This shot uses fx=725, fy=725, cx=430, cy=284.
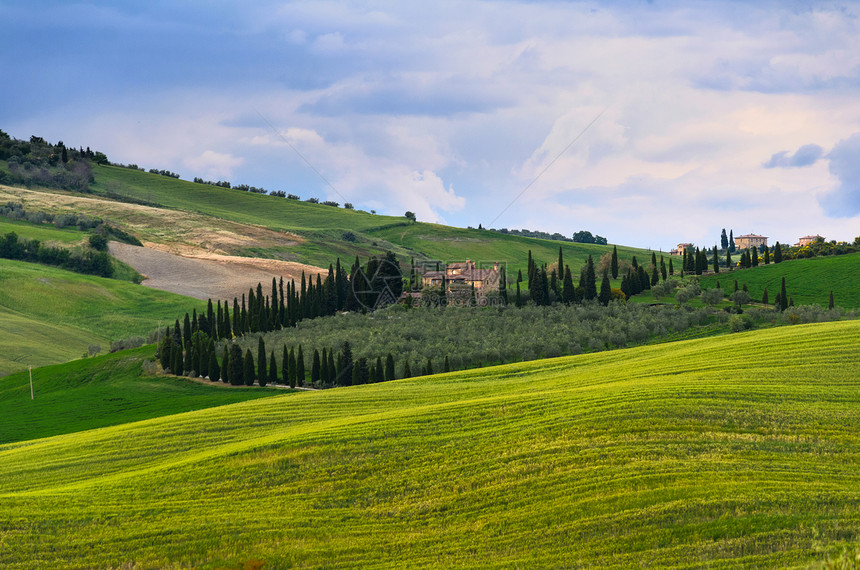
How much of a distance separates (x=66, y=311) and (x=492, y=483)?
151586 millimetres

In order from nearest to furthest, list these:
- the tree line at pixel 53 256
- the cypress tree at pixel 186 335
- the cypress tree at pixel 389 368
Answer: the cypress tree at pixel 389 368 < the cypress tree at pixel 186 335 < the tree line at pixel 53 256

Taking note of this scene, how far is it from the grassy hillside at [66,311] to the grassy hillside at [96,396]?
21.3m

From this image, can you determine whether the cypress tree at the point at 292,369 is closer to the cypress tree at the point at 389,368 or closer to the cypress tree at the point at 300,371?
the cypress tree at the point at 300,371

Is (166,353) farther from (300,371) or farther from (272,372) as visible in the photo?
(300,371)

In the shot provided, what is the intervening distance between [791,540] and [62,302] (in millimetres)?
166194

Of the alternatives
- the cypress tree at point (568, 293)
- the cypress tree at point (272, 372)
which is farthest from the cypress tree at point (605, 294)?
the cypress tree at point (272, 372)

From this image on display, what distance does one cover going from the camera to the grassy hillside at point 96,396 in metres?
74.6

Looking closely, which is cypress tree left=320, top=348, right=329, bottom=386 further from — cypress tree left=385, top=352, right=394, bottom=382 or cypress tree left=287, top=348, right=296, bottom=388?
cypress tree left=385, top=352, right=394, bottom=382

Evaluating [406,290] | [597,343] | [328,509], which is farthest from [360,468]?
[406,290]

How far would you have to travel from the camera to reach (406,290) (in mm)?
134625

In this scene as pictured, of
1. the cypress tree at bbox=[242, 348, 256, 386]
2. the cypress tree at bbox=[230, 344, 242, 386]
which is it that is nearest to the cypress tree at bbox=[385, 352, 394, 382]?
the cypress tree at bbox=[242, 348, 256, 386]

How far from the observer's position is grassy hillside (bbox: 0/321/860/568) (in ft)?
72.0

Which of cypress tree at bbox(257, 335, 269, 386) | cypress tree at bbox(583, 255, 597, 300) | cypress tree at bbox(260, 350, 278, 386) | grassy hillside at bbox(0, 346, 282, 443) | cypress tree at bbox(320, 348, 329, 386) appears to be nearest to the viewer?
grassy hillside at bbox(0, 346, 282, 443)

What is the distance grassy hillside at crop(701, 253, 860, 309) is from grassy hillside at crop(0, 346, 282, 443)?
82440 mm
